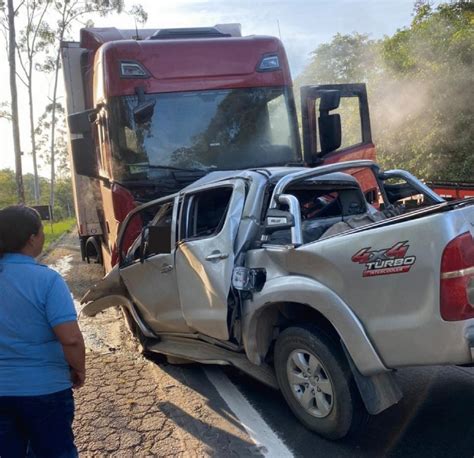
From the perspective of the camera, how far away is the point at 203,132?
6.59 m

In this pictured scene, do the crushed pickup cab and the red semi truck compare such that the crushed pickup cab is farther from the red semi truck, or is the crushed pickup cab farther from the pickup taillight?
the red semi truck

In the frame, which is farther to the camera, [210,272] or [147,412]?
[147,412]

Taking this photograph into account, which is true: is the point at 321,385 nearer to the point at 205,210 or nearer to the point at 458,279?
the point at 458,279

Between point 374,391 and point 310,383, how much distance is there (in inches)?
19.2

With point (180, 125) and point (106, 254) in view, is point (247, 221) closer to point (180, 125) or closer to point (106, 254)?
point (180, 125)

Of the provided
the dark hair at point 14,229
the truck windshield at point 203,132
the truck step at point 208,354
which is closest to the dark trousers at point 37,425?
the dark hair at point 14,229

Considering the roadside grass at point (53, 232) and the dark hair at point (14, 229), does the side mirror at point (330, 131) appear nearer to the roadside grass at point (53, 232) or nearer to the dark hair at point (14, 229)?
the dark hair at point (14, 229)

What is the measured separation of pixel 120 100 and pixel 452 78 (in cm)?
1258

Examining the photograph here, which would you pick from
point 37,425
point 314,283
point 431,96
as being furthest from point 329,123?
point 431,96

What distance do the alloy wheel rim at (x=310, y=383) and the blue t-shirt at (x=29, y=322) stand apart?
1618 millimetres

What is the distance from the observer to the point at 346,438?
3443mm

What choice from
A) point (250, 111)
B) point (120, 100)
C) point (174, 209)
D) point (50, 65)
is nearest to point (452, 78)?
point (250, 111)

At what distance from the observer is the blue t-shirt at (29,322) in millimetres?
2348

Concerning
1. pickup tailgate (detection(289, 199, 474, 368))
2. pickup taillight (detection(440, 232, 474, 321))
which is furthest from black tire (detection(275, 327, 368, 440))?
pickup taillight (detection(440, 232, 474, 321))
